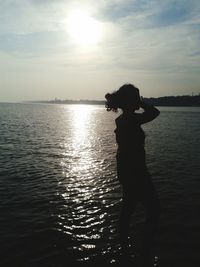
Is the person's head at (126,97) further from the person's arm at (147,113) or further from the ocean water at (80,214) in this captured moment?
the ocean water at (80,214)

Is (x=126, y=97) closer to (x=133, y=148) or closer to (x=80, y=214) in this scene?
(x=133, y=148)

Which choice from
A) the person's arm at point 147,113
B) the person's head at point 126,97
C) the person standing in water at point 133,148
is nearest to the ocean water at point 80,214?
the person standing in water at point 133,148

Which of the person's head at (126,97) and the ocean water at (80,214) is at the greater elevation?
the person's head at (126,97)

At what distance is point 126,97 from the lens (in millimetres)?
6895

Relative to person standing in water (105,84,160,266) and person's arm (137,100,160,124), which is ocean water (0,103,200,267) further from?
person's arm (137,100,160,124)

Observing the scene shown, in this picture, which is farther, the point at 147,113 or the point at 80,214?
the point at 80,214

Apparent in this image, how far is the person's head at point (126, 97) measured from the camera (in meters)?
6.84

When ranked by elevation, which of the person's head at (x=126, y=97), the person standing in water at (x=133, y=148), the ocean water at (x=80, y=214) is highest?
the person's head at (x=126, y=97)

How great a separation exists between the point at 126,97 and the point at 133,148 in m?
1.15

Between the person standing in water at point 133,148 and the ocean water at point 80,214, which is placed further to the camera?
the ocean water at point 80,214

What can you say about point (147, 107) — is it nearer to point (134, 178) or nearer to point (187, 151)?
point (134, 178)

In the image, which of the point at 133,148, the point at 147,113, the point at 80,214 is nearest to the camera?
the point at 133,148

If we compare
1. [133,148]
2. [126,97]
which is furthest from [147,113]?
[133,148]

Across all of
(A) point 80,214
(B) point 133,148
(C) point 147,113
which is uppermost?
(C) point 147,113
